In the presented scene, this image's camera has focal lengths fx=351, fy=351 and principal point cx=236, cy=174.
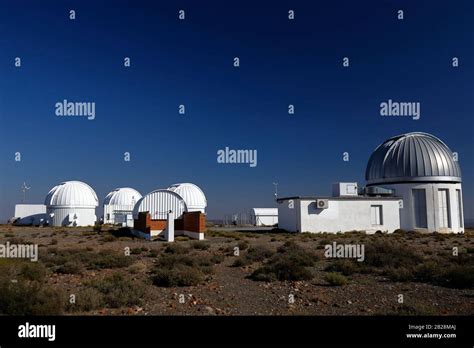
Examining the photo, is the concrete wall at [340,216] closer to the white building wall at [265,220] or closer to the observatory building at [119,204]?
the white building wall at [265,220]

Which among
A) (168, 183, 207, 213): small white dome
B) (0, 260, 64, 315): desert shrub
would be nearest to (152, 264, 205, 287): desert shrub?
(0, 260, 64, 315): desert shrub

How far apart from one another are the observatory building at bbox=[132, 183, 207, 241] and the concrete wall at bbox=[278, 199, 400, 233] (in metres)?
7.22

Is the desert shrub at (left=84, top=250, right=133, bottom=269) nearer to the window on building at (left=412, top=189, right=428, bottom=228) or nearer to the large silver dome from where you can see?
the window on building at (left=412, top=189, right=428, bottom=228)

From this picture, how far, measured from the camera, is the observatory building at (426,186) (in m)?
26.5

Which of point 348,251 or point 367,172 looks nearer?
point 348,251

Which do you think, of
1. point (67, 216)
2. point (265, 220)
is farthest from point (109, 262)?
point (265, 220)

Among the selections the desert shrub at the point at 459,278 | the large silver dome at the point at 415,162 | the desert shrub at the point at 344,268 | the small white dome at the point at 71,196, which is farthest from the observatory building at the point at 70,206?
the desert shrub at the point at 459,278

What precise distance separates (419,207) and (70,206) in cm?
3346

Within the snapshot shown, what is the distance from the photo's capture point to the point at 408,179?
88.3ft

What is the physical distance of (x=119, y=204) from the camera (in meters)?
45.2

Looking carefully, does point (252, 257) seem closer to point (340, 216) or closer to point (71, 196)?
point (340, 216)

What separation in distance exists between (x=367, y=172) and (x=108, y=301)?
2837 cm
